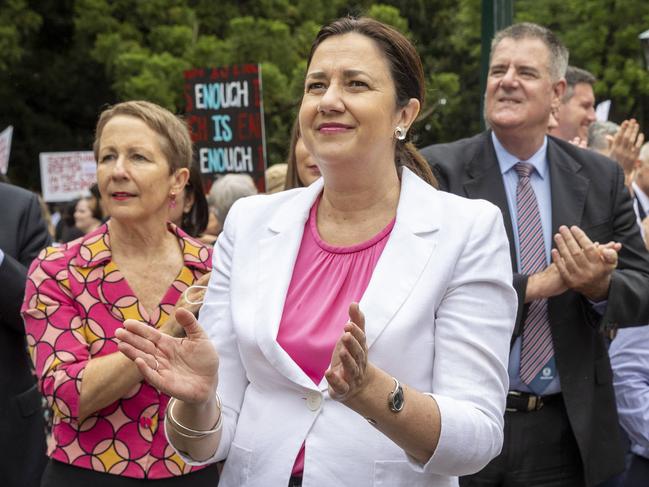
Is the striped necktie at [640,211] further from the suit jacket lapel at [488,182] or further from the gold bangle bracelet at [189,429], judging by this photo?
the gold bangle bracelet at [189,429]

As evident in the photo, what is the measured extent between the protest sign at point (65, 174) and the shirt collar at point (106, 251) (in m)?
13.5

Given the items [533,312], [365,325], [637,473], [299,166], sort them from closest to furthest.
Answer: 1. [365,325]
2. [533,312]
3. [637,473]
4. [299,166]

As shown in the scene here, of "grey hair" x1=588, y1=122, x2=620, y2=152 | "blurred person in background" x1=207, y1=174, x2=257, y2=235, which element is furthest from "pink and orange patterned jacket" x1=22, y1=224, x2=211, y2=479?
"grey hair" x1=588, y1=122, x2=620, y2=152

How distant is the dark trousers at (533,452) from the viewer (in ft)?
13.4

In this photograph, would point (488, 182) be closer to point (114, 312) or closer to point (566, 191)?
point (566, 191)

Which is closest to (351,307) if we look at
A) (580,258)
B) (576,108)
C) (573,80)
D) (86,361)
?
(86,361)

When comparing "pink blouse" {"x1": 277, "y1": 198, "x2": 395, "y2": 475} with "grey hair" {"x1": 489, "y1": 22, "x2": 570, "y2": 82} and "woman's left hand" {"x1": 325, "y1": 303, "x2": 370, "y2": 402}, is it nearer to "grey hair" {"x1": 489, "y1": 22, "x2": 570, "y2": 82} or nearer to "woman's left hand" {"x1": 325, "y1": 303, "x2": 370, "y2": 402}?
"woman's left hand" {"x1": 325, "y1": 303, "x2": 370, "y2": 402}

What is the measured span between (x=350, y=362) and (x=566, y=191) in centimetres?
225

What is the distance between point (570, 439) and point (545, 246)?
2.55ft

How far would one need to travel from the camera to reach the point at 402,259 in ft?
9.07

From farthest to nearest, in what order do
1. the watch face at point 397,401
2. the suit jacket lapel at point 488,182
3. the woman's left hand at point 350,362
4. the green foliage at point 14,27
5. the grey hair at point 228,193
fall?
the green foliage at point 14,27, the grey hair at point 228,193, the suit jacket lapel at point 488,182, the watch face at point 397,401, the woman's left hand at point 350,362

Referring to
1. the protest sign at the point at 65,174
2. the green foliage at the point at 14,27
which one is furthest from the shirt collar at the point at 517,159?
the green foliage at the point at 14,27

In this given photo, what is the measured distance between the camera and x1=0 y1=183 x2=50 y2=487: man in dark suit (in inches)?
174

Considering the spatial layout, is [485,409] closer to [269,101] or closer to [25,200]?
[25,200]
